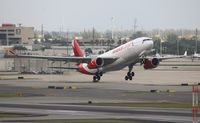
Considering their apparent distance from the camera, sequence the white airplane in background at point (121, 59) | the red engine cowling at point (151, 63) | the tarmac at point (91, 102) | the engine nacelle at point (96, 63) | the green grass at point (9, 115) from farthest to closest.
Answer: the red engine cowling at point (151, 63) → the engine nacelle at point (96, 63) → the white airplane in background at point (121, 59) → the green grass at point (9, 115) → the tarmac at point (91, 102)

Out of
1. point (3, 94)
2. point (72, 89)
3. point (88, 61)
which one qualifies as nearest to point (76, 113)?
point (3, 94)

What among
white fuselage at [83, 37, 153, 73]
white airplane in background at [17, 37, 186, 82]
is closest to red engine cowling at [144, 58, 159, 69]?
white airplane in background at [17, 37, 186, 82]

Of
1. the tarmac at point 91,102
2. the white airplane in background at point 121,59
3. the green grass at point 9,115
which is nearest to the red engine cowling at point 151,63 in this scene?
the white airplane in background at point 121,59

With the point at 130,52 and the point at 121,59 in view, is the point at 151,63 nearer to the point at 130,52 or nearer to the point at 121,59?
the point at 121,59

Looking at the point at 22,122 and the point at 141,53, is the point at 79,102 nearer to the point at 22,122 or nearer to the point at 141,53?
the point at 22,122

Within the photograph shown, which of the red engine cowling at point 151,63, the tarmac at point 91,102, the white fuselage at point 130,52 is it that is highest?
the white fuselage at point 130,52

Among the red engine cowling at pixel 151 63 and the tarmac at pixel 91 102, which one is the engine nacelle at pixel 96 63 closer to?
the red engine cowling at pixel 151 63

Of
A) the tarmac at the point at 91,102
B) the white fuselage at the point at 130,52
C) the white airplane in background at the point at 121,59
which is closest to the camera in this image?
the tarmac at the point at 91,102

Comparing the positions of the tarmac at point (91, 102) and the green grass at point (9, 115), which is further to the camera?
the green grass at point (9, 115)

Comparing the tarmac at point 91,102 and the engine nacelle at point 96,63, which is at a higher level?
the engine nacelle at point 96,63

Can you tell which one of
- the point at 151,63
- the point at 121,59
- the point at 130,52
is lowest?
the point at 151,63

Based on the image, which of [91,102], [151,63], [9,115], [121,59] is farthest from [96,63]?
[9,115]

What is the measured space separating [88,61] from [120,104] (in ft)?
127

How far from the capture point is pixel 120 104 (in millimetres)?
52125
